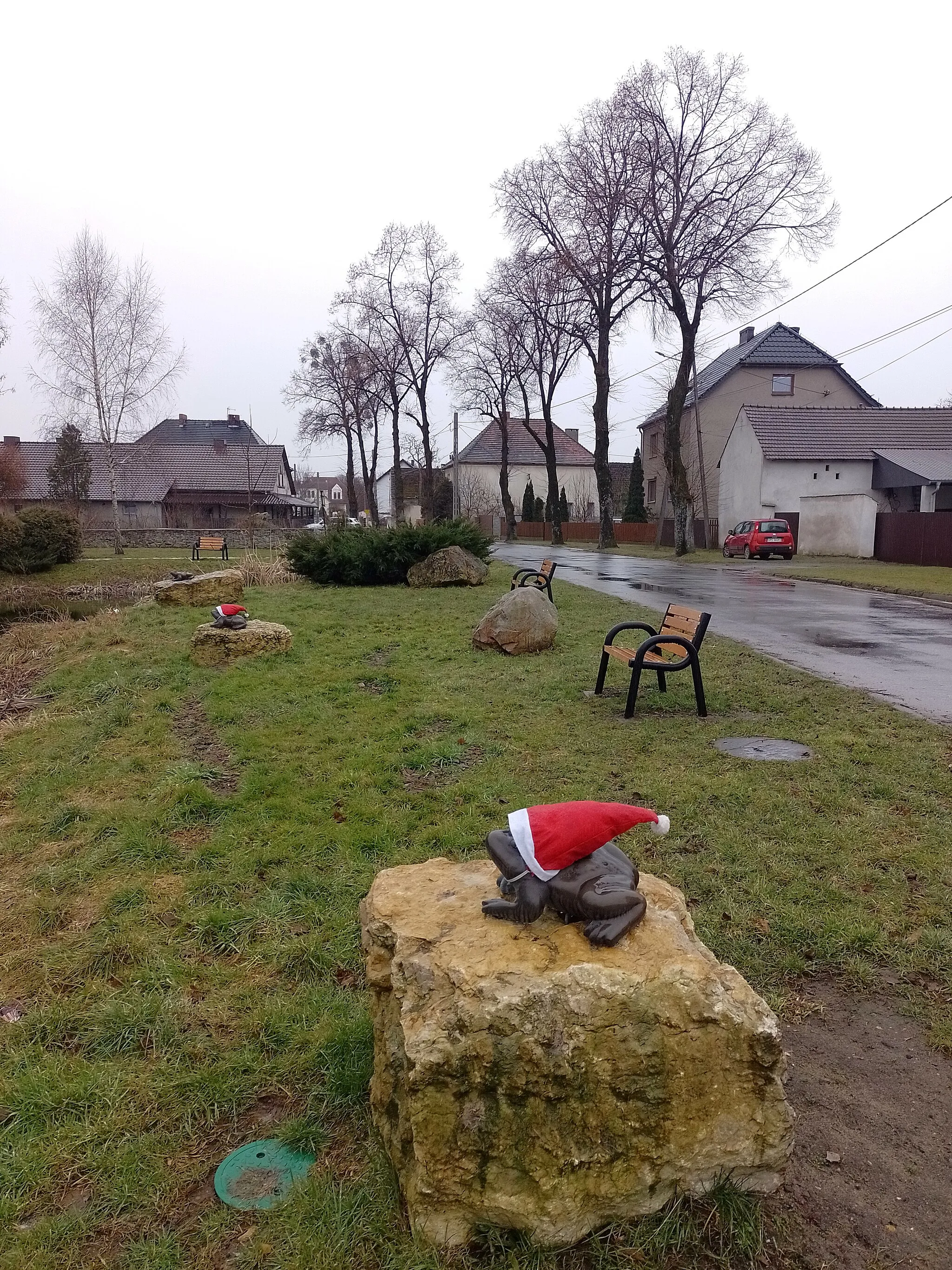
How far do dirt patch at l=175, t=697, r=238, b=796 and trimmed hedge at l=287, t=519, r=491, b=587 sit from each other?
10612 millimetres

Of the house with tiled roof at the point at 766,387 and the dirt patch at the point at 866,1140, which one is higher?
the house with tiled roof at the point at 766,387

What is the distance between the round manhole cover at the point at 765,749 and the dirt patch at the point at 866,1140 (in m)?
2.63

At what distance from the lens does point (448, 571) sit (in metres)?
17.5

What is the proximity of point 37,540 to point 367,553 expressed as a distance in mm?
13515

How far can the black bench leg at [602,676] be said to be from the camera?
749 centimetres

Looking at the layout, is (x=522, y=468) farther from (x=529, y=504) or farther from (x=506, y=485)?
(x=506, y=485)

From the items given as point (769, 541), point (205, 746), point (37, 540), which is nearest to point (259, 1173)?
point (205, 746)

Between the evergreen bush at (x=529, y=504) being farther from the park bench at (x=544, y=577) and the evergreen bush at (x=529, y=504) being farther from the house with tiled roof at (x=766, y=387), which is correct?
the park bench at (x=544, y=577)

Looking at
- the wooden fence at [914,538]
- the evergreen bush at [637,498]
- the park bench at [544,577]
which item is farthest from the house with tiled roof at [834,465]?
the park bench at [544,577]

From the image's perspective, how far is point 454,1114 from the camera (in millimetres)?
1981

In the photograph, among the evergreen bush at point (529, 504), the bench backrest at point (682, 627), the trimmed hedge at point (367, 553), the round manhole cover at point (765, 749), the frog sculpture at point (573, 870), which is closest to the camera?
the frog sculpture at point (573, 870)

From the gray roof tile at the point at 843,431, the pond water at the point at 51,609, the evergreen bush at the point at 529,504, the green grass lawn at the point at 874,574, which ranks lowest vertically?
the pond water at the point at 51,609

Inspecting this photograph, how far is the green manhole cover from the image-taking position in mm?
2258

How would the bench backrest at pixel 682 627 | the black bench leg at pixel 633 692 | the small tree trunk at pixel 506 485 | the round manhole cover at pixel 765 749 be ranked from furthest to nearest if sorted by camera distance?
the small tree trunk at pixel 506 485 → the bench backrest at pixel 682 627 → the black bench leg at pixel 633 692 → the round manhole cover at pixel 765 749
